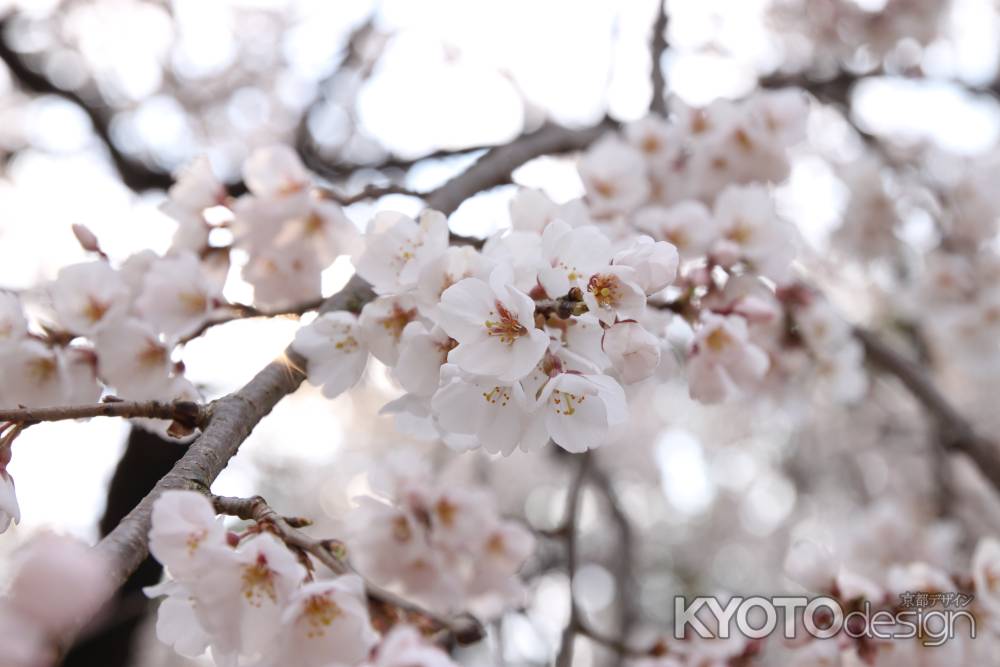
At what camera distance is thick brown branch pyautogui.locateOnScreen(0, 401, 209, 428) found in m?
0.80

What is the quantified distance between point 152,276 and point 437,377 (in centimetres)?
59

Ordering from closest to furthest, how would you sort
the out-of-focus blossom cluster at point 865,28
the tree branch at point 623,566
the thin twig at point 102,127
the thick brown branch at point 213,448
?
1. the thick brown branch at point 213,448
2. the tree branch at point 623,566
3. the thin twig at point 102,127
4. the out-of-focus blossom cluster at point 865,28

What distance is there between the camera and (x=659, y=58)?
2199mm

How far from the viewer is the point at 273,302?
148 cm

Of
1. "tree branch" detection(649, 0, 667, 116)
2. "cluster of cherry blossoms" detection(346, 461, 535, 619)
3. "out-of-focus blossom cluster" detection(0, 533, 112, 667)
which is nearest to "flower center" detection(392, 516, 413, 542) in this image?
"cluster of cherry blossoms" detection(346, 461, 535, 619)

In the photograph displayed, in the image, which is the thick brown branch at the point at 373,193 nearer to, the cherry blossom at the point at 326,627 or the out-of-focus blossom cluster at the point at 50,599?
the cherry blossom at the point at 326,627

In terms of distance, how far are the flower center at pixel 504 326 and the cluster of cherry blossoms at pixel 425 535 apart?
76 centimetres

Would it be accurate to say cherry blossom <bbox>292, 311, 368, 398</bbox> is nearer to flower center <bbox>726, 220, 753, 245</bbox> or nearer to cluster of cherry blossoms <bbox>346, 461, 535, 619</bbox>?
cluster of cherry blossoms <bbox>346, 461, 535, 619</bbox>

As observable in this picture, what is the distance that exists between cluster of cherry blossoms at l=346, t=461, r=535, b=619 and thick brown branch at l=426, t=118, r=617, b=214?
0.52 metres

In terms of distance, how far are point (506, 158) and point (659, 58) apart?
81 centimetres

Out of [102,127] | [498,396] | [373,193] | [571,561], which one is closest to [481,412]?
[498,396]

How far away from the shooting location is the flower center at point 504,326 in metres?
0.83

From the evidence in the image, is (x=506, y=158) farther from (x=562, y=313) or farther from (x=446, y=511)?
(x=562, y=313)

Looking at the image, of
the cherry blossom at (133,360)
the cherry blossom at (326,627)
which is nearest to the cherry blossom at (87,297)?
the cherry blossom at (133,360)
